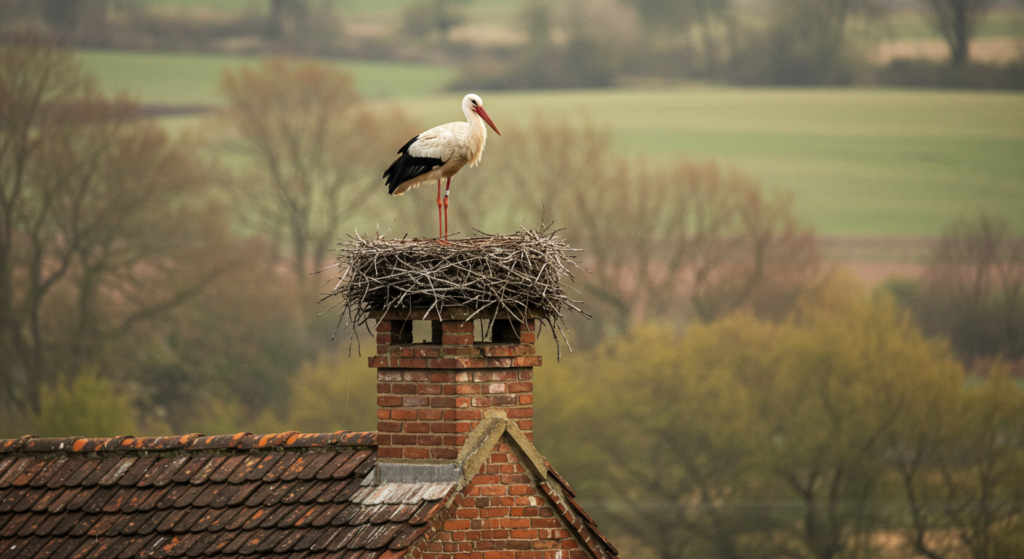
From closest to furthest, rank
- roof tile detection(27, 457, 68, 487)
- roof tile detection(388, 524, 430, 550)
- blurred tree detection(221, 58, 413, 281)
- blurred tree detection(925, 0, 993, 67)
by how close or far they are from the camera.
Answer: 1. roof tile detection(388, 524, 430, 550)
2. roof tile detection(27, 457, 68, 487)
3. blurred tree detection(221, 58, 413, 281)
4. blurred tree detection(925, 0, 993, 67)

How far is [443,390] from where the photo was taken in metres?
7.41

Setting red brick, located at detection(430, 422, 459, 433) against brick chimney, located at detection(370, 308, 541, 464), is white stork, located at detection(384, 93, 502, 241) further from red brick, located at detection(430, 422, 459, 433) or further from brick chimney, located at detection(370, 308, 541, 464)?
red brick, located at detection(430, 422, 459, 433)

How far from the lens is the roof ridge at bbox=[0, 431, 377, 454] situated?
784 centimetres

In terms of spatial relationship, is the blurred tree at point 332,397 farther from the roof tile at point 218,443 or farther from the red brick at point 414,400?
the red brick at point 414,400

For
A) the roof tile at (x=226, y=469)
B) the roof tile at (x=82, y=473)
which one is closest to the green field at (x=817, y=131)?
the roof tile at (x=82, y=473)

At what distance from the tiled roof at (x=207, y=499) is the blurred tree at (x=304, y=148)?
152 feet

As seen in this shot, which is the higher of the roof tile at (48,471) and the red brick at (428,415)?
the red brick at (428,415)

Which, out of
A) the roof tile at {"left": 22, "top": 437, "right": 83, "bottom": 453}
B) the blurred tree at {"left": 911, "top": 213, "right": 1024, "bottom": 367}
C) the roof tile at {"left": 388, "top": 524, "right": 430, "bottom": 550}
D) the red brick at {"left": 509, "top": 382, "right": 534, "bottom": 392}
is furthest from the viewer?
the blurred tree at {"left": 911, "top": 213, "right": 1024, "bottom": 367}

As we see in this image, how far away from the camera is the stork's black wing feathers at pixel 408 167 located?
403 inches

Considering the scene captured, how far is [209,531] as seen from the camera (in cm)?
751

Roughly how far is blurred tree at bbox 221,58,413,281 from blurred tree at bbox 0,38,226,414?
10.2 feet

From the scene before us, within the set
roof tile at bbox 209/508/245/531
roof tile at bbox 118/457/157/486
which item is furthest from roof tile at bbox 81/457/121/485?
roof tile at bbox 209/508/245/531

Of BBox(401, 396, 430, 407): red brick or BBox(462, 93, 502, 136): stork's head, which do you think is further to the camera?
BBox(462, 93, 502, 136): stork's head

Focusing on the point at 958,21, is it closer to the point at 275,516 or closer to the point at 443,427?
the point at 443,427
